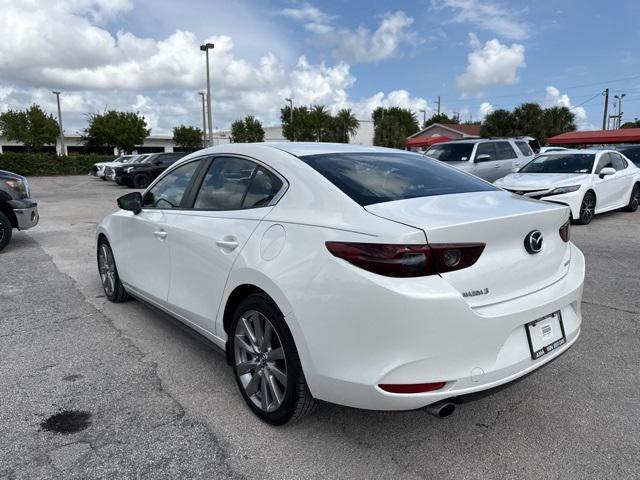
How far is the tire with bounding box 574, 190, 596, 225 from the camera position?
9.90m

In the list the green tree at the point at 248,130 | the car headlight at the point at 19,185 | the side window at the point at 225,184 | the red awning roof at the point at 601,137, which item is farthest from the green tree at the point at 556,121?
the side window at the point at 225,184

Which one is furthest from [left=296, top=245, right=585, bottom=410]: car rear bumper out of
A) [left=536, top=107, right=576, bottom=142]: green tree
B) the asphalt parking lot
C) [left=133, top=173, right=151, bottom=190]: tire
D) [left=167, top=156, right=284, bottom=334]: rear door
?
[left=536, top=107, right=576, bottom=142]: green tree

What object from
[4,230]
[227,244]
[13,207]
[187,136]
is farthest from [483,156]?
[187,136]

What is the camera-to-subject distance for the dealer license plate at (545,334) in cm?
246

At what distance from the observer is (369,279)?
2193 millimetres

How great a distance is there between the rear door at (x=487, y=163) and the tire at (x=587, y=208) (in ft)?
11.4

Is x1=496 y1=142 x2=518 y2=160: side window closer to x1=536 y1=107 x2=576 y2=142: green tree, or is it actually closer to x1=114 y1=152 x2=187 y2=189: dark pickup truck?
x1=114 y1=152 x2=187 y2=189: dark pickup truck

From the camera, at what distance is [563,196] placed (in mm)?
9492

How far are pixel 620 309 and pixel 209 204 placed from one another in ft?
12.7

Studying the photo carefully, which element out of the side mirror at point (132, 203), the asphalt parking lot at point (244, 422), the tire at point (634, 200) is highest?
the side mirror at point (132, 203)

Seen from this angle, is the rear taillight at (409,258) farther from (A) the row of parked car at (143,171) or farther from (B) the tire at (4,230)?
(A) the row of parked car at (143,171)

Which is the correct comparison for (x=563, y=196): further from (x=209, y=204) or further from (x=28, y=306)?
(x=28, y=306)

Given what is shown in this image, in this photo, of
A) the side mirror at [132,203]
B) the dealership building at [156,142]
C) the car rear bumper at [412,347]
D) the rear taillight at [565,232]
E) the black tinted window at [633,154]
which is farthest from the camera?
the dealership building at [156,142]

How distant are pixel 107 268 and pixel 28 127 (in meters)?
56.6
